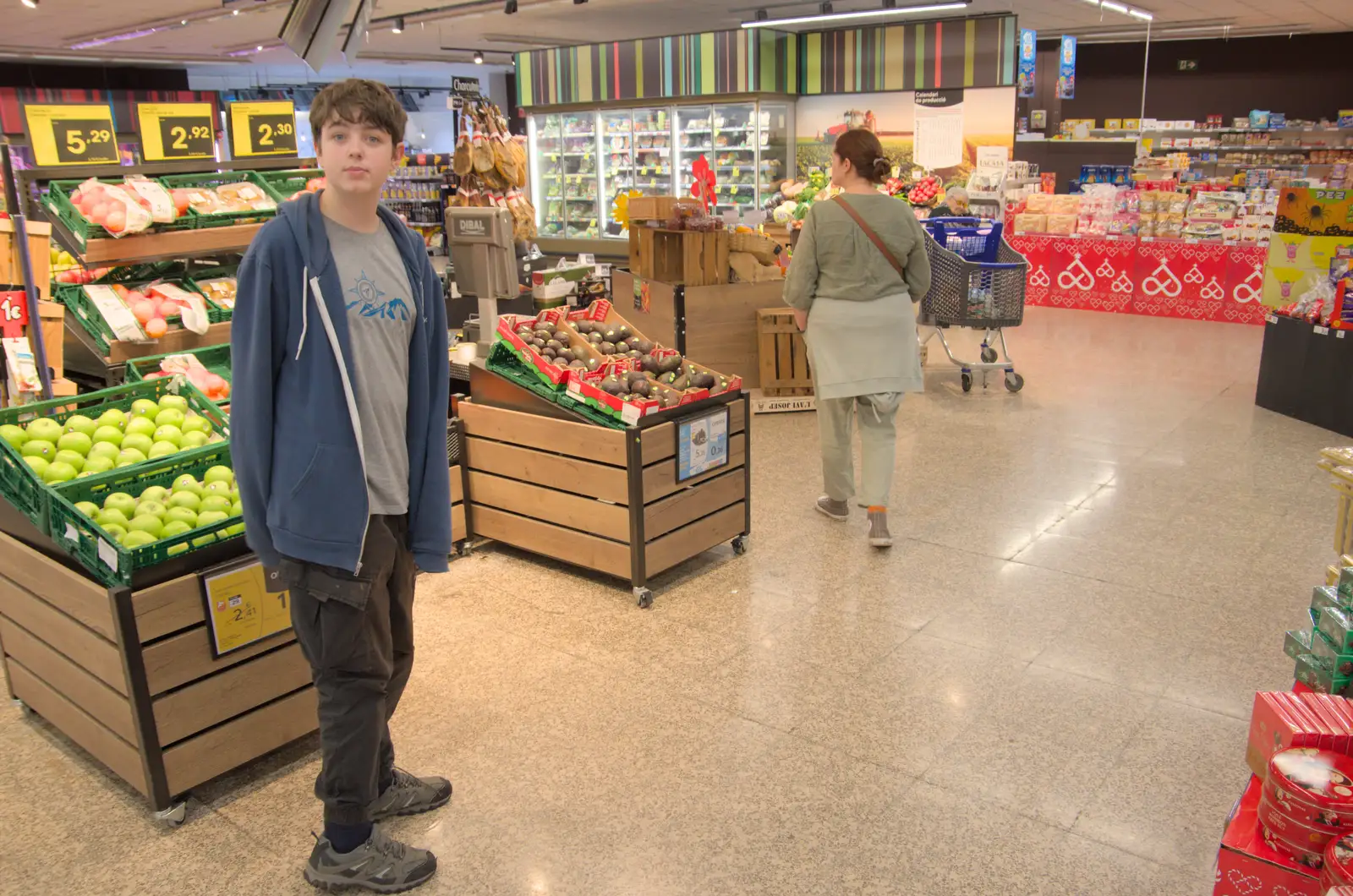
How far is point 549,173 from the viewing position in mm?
14289

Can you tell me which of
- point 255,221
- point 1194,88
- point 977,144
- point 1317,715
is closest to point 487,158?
point 255,221

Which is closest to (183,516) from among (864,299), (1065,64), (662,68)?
(864,299)

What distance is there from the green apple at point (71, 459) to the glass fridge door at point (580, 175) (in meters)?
11.2

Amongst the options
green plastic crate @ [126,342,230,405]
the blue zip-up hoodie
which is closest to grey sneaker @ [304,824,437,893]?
the blue zip-up hoodie

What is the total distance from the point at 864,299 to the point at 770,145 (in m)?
8.61

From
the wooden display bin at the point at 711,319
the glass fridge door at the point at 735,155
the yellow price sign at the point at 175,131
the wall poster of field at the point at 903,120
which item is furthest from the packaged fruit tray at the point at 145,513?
the glass fridge door at the point at 735,155

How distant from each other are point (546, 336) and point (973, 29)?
848cm

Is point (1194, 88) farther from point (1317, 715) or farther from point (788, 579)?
point (1317, 715)

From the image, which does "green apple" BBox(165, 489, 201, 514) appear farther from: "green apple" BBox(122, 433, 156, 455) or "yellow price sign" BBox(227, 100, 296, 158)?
"yellow price sign" BBox(227, 100, 296, 158)

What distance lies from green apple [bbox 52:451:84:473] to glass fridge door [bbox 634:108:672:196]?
10484 mm

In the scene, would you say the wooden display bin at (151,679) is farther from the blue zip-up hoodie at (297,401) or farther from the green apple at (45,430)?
the blue zip-up hoodie at (297,401)

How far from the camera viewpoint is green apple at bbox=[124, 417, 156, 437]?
3008mm

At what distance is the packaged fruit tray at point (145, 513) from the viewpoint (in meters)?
2.54

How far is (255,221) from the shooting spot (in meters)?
4.23
